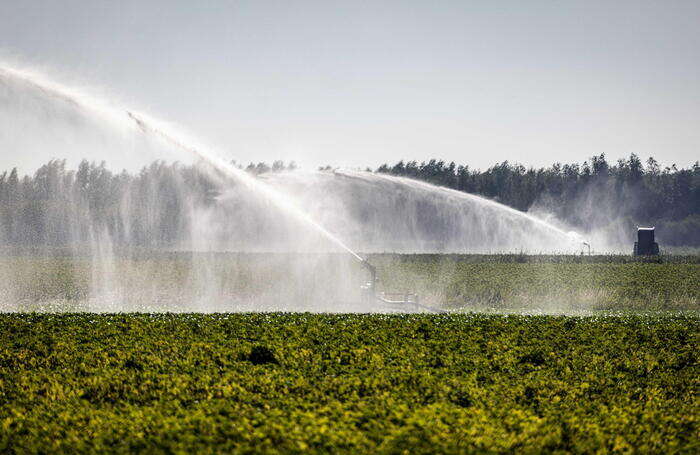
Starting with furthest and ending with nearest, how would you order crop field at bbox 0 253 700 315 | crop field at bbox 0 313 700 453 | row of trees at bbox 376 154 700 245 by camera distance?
row of trees at bbox 376 154 700 245 → crop field at bbox 0 253 700 315 → crop field at bbox 0 313 700 453

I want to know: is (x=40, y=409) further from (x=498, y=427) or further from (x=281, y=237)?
(x=281, y=237)

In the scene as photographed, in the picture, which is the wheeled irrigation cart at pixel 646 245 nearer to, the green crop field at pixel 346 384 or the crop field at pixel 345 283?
the crop field at pixel 345 283

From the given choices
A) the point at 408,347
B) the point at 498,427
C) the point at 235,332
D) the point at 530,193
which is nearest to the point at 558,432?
the point at 498,427

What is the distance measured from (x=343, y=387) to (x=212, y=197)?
2987 centimetres

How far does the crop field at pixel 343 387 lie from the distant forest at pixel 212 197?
14494 mm

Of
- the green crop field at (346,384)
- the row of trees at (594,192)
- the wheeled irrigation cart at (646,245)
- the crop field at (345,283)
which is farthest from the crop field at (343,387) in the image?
the row of trees at (594,192)

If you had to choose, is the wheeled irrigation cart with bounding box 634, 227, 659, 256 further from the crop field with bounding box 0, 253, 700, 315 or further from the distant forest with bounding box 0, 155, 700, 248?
the distant forest with bounding box 0, 155, 700, 248

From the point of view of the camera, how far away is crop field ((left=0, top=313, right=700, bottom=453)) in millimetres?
7242

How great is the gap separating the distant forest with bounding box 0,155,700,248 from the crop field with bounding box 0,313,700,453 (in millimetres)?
14494

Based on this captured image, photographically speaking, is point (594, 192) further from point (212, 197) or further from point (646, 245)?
point (212, 197)

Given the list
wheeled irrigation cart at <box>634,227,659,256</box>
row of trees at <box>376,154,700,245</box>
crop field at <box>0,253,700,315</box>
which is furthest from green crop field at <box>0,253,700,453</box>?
row of trees at <box>376,154,700,245</box>

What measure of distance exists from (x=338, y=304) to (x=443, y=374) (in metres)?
16.7

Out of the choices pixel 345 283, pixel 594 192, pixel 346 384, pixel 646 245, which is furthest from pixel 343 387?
pixel 594 192

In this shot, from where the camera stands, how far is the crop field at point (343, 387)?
724 cm
